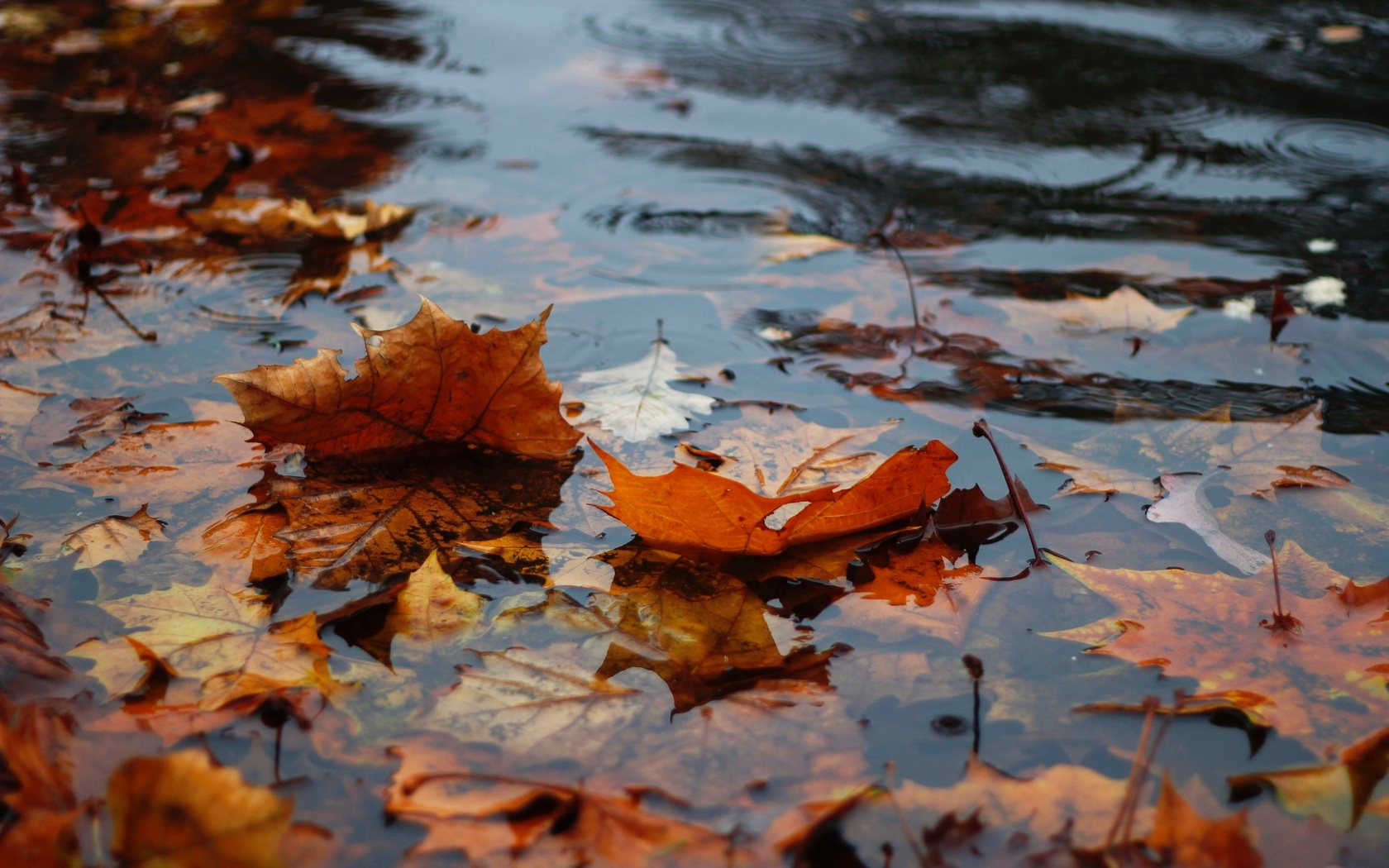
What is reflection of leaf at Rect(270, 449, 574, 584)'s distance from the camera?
4.67 feet

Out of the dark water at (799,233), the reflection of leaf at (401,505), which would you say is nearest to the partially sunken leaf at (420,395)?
the reflection of leaf at (401,505)

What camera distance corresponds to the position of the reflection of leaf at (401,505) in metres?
1.42

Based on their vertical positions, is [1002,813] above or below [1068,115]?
below

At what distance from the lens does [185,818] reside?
3.13ft

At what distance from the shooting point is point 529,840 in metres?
1.05

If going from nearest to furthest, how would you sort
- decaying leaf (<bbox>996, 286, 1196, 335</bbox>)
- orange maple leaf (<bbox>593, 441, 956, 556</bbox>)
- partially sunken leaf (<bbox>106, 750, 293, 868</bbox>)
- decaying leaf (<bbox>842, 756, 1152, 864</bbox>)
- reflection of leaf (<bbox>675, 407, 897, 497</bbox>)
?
1. partially sunken leaf (<bbox>106, 750, 293, 868</bbox>)
2. decaying leaf (<bbox>842, 756, 1152, 864</bbox>)
3. orange maple leaf (<bbox>593, 441, 956, 556</bbox>)
4. reflection of leaf (<bbox>675, 407, 897, 497</bbox>)
5. decaying leaf (<bbox>996, 286, 1196, 335</bbox>)

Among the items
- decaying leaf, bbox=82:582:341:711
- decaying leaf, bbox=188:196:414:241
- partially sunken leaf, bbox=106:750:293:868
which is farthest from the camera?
decaying leaf, bbox=188:196:414:241

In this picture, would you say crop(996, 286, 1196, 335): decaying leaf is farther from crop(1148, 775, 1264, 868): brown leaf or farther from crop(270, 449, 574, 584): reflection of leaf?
crop(1148, 775, 1264, 868): brown leaf

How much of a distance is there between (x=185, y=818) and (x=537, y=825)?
1.19 feet

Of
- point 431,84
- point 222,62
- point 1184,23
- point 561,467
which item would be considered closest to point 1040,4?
point 1184,23

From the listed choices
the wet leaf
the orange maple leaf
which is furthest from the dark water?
the orange maple leaf

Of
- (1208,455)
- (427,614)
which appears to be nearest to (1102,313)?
(1208,455)

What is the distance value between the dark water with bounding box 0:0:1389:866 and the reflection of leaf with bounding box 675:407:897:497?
7cm

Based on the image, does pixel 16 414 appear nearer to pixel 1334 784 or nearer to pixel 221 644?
pixel 221 644
